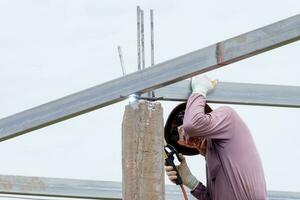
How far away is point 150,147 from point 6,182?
7.09ft

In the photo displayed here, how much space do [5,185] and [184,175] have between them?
1707 millimetres

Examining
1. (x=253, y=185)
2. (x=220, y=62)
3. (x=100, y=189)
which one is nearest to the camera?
(x=220, y=62)

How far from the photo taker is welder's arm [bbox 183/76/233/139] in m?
5.69

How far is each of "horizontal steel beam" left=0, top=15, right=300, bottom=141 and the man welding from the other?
1.02 feet

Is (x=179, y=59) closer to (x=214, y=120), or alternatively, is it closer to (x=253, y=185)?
(x=214, y=120)

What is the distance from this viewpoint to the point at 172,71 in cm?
553

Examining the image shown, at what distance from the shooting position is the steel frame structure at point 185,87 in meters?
5.40

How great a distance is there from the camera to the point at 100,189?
7.23 meters

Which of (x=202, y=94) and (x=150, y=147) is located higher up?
(x=202, y=94)

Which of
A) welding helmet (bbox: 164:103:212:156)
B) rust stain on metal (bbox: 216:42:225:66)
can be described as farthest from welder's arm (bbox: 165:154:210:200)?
rust stain on metal (bbox: 216:42:225:66)

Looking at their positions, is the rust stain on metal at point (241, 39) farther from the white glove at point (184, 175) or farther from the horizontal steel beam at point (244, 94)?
the white glove at point (184, 175)

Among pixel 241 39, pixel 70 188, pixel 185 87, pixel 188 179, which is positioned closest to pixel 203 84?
pixel 185 87

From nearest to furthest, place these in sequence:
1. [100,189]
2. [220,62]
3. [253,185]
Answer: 1. [220,62]
2. [253,185]
3. [100,189]

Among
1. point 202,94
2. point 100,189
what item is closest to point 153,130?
point 202,94
